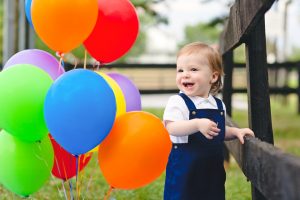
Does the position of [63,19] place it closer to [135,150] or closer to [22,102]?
[22,102]

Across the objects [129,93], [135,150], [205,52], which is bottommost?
[135,150]

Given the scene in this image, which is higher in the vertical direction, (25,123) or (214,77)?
(214,77)

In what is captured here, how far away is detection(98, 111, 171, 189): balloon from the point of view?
2.51 m

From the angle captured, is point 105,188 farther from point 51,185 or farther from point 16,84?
point 16,84

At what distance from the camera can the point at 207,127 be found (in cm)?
245

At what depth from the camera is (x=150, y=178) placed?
2631 millimetres

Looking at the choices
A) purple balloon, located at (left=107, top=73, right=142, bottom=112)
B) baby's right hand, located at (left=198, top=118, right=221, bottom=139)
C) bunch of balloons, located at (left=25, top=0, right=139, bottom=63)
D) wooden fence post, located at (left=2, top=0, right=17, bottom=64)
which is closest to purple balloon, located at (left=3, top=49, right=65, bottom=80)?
bunch of balloons, located at (left=25, top=0, right=139, bottom=63)

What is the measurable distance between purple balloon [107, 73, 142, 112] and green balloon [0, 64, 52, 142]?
0.61m

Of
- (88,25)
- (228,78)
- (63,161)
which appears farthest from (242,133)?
(228,78)

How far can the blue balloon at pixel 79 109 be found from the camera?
2.44 meters

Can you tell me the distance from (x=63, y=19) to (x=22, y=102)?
0.45m

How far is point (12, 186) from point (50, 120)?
0.56m

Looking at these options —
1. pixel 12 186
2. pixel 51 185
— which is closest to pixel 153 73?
pixel 51 185

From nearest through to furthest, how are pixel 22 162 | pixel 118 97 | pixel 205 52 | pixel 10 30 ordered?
pixel 205 52 < pixel 22 162 < pixel 118 97 < pixel 10 30
